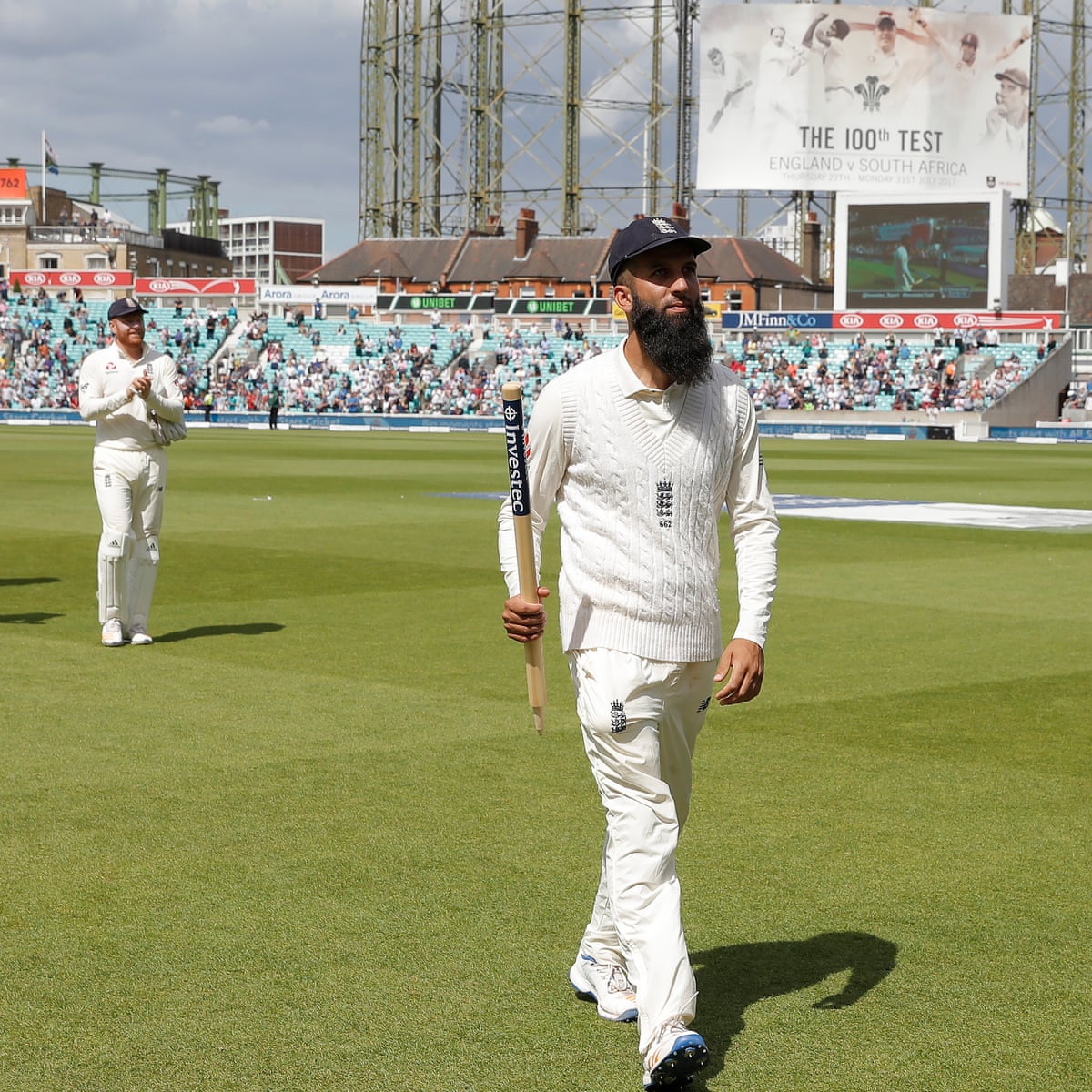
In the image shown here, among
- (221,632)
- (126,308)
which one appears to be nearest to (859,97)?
(221,632)

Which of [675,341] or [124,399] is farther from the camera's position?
[124,399]

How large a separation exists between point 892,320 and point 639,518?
64791mm

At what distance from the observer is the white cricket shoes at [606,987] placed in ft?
15.4

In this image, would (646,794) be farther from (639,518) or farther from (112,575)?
(112,575)

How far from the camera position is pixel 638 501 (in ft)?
15.1

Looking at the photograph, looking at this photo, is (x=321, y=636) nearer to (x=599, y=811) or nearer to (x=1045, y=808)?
(x=599, y=811)

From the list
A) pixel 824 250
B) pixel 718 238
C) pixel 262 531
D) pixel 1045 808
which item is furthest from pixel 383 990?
pixel 824 250

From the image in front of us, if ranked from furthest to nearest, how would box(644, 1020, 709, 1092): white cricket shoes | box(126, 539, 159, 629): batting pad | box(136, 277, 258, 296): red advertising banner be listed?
box(136, 277, 258, 296): red advertising banner, box(126, 539, 159, 629): batting pad, box(644, 1020, 709, 1092): white cricket shoes

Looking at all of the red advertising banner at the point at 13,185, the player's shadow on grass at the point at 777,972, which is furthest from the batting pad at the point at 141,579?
the red advertising banner at the point at 13,185

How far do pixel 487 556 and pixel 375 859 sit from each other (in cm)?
1176

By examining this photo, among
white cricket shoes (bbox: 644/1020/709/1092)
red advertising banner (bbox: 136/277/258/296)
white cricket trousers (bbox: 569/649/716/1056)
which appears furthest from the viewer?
red advertising banner (bbox: 136/277/258/296)

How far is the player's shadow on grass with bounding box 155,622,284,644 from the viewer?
1195cm

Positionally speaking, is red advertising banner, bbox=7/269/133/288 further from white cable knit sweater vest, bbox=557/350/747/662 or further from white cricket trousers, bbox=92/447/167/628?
white cable knit sweater vest, bbox=557/350/747/662

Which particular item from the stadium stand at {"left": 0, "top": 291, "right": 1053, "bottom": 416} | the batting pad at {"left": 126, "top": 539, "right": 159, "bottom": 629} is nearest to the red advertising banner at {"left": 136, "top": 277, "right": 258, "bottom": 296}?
the stadium stand at {"left": 0, "top": 291, "right": 1053, "bottom": 416}
